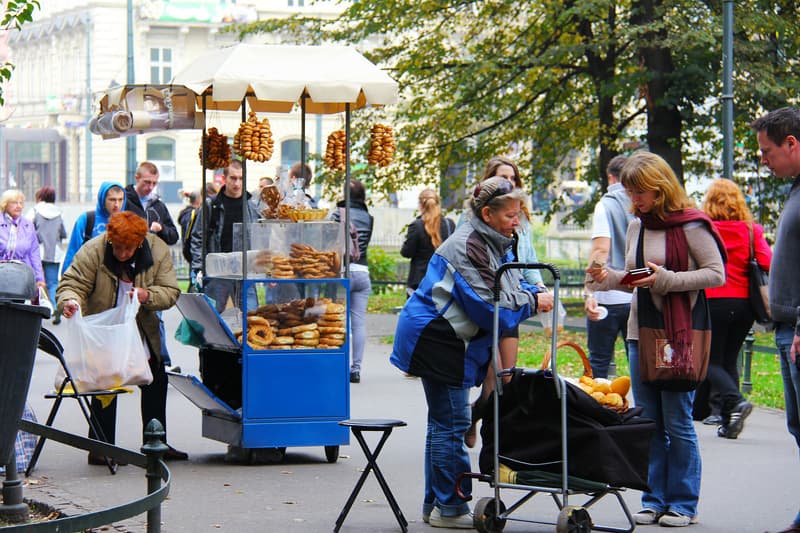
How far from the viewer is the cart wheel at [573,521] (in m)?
6.22

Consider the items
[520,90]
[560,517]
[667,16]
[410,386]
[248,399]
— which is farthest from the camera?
[520,90]

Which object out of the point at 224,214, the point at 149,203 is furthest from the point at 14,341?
the point at 149,203

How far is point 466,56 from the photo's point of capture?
2391 cm

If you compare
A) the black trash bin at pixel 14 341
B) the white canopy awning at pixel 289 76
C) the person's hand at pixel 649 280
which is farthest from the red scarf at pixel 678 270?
the black trash bin at pixel 14 341

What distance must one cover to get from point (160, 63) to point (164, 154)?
17.0ft

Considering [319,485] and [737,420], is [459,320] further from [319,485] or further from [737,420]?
[737,420]

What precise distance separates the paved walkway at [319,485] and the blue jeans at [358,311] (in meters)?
2.24

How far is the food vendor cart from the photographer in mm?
8859

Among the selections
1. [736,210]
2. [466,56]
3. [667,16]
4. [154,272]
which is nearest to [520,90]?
[466,56]

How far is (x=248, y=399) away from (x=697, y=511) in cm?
301

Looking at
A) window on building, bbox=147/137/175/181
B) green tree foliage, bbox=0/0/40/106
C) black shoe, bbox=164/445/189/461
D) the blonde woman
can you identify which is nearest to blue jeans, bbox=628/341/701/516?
black shoe, bbox=164/445/189/461

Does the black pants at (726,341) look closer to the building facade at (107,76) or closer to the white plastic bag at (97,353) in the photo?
the white plastic bag at (97,353)

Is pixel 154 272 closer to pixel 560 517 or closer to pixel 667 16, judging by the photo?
pixel 560 517

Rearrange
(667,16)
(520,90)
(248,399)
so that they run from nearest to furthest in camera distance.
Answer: (248,399) < (667,16) < (520,90)
